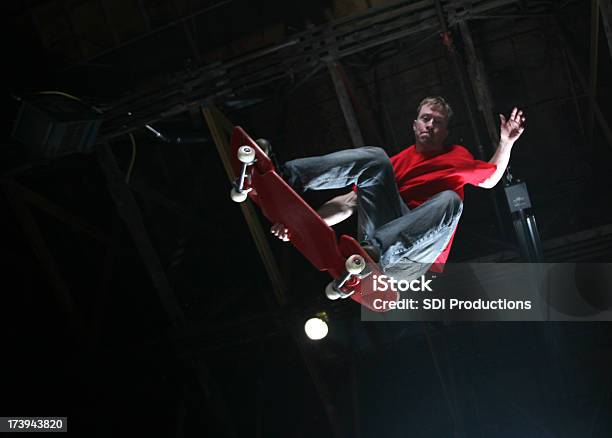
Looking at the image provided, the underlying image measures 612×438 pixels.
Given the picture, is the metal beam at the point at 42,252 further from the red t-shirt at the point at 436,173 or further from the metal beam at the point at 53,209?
the red t-shirt at the point at 436,173

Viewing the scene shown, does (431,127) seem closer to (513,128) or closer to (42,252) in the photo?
(513,128)

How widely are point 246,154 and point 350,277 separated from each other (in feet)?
3.11

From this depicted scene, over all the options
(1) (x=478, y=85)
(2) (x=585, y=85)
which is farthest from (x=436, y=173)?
(2) (x=585, y=85)

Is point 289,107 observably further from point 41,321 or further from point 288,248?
point 41,321

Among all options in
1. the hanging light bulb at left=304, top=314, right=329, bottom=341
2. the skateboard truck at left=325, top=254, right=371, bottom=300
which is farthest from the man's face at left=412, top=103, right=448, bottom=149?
the hanging light bulb at left=304, top=314, right=329, bottom=341

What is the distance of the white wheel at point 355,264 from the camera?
12.1 feet

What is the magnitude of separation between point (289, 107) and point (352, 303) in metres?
2.56

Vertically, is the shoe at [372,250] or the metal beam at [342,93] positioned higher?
the metal beam at [342,93]

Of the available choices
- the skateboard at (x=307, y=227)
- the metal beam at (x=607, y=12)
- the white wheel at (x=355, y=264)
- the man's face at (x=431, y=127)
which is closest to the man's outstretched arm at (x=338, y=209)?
the man's face at (x=431, y=127)

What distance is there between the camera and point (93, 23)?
6383 millimetres

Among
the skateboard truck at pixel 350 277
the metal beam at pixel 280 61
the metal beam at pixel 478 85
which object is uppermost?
the metal beam at pixel 280 61

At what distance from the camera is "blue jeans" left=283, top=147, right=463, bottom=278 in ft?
13.6

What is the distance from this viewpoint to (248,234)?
25.6 ft

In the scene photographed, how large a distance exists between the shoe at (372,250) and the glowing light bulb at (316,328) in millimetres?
2193
